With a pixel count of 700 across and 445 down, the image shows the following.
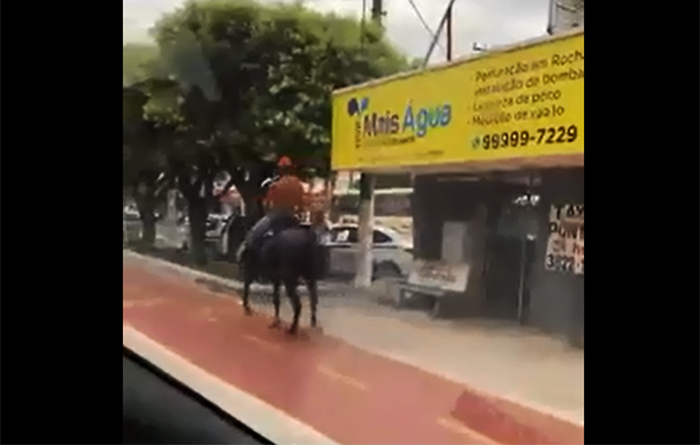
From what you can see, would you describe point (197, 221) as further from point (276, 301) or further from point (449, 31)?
point (449, 31)

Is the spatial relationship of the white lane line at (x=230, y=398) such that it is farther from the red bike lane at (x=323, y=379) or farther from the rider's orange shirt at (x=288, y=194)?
the rider's orange shirt at (x=288, y=194)

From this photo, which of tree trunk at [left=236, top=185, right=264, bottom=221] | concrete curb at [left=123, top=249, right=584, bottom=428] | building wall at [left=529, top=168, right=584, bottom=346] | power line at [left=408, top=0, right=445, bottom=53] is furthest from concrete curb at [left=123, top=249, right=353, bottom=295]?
power line at [left=408, top=0, right=445, bottom=53]

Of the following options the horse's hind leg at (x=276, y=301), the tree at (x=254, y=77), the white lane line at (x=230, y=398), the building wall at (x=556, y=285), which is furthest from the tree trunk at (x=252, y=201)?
the building wall at (x=556, y=285)

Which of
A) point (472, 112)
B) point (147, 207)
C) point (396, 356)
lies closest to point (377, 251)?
point (396, 356)

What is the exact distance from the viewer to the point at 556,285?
4.19ft

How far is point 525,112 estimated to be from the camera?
1.21 m

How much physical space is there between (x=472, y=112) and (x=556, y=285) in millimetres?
254

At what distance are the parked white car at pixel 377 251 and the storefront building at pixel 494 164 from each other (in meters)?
0.02

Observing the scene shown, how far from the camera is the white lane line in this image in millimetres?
1424

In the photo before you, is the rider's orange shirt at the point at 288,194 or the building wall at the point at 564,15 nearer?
the building wall at the point at 564,15

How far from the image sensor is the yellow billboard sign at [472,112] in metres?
1.21

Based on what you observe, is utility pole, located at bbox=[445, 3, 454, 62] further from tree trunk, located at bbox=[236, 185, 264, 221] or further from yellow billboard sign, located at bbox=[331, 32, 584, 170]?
tree trunk, located at bbox=[236, 185, 264, 221]

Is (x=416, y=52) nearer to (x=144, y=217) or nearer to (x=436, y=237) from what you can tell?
(x=436, y=237)

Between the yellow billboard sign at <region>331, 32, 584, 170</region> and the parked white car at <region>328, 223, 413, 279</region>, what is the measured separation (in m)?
0.10
